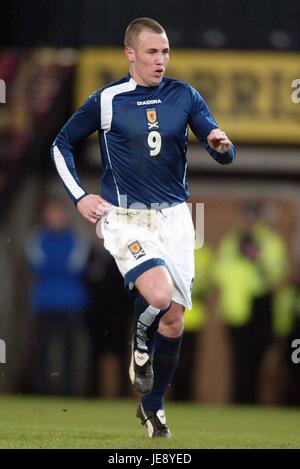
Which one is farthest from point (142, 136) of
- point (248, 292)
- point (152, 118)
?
point (248, 292)

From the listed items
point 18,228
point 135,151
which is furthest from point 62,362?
point 135,151

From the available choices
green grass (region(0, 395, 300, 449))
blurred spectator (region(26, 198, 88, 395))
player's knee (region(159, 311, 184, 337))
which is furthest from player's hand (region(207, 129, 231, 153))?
blurred spectator (region(26, 198, 88, 395))

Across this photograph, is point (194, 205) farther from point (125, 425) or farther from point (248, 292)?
point (125, 425)

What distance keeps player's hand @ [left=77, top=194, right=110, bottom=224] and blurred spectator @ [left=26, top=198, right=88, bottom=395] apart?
5.06m

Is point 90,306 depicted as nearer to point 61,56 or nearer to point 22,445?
point 61,56

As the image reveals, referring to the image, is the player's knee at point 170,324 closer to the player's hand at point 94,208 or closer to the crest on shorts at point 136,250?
the crest on shorts at point 136,250

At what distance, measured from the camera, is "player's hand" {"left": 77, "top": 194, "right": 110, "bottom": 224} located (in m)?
7.59

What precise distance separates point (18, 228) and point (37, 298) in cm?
135

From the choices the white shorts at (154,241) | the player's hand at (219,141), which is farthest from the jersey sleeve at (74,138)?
the player's hand at (219,141)

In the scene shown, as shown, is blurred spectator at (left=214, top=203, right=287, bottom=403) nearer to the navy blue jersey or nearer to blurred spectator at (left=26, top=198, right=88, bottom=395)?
blurred spectator at (left=26, top=198, right=88, bottom=395)

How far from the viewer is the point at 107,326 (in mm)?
13445

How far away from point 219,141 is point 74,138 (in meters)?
1.01

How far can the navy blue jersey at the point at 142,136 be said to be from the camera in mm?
7770

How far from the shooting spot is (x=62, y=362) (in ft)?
41.9
